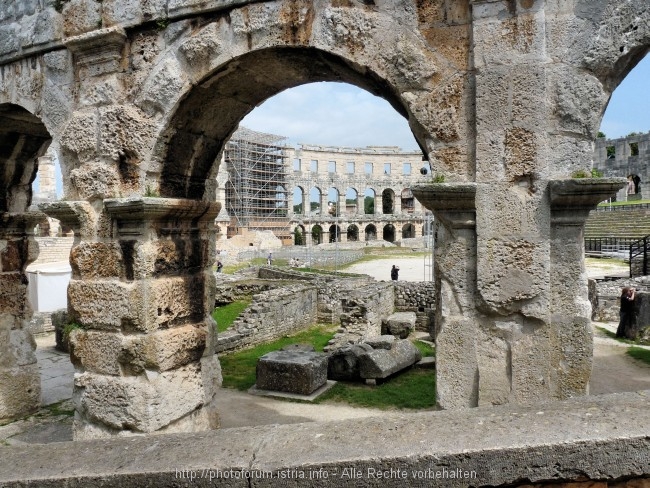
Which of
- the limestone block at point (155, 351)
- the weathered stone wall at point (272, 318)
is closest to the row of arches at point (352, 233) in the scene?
the weathered stone wall at point (272, 318)

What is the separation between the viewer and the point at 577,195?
306 centimetres

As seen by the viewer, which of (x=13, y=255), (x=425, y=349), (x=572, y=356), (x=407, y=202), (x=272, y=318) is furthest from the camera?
(x=407, y=202)

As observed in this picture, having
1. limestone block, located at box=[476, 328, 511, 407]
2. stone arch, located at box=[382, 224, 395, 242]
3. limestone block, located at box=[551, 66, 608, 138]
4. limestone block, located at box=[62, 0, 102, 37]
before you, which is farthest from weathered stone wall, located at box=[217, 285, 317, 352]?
stone arch, located at box=[382, 224, 395, 242]

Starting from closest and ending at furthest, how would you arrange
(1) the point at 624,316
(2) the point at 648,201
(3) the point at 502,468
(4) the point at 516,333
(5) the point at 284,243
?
(3) the point at 502,468, (4) the point at 516,333, (1) the point at 624,316, (2) the point at 648,201, (5) the point at 284,243

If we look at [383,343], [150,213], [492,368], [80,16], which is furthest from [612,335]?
[80,16]

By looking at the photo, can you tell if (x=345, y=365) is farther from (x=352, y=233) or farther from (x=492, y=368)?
(x=352, y=233)

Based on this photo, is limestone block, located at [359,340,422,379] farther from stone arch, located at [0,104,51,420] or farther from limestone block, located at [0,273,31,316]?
limestone block, located at [0,273,31,316]

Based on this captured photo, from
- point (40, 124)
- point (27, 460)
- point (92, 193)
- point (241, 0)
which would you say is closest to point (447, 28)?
point (241, 0)

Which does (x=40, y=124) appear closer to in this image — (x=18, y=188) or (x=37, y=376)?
(x=18, y=188)

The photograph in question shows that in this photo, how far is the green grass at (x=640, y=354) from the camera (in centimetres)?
900

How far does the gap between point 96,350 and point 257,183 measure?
42.9 meters

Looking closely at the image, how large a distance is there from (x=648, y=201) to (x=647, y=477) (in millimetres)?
37203

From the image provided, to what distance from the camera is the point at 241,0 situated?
375 cm

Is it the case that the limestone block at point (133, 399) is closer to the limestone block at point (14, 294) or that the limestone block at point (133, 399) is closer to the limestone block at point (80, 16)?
the limestone block at point (14, 294)
